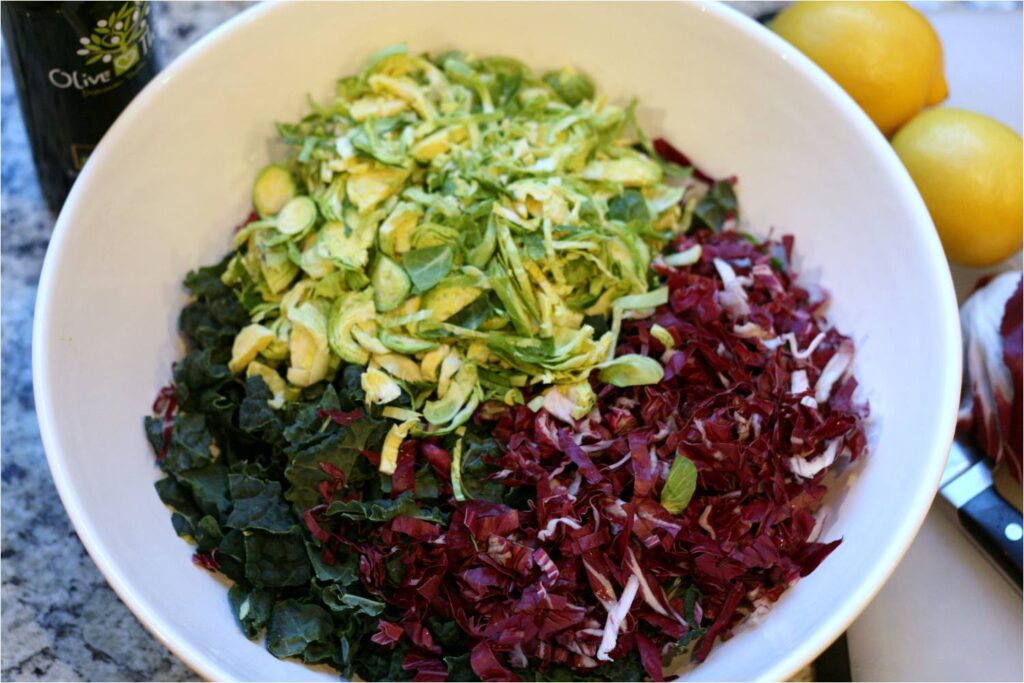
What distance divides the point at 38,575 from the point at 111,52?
73 cm

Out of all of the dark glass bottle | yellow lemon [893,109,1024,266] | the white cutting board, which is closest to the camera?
the dark glass bottle

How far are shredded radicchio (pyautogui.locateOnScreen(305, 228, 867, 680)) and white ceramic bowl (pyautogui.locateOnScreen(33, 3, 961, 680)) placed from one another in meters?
0.07

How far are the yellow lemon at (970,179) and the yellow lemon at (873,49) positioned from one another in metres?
0.07

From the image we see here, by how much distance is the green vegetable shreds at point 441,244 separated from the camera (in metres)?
1.29

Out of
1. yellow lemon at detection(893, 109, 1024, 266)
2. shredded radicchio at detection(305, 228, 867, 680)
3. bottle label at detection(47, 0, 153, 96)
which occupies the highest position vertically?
bottle label at detection(47, 0, 153, 96)

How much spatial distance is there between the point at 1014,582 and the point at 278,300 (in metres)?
1.13

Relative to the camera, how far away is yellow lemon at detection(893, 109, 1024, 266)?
1514 millimetres

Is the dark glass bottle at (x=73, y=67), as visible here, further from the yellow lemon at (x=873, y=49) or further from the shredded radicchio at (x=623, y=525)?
the yellow lemon at (x=873, y=49)

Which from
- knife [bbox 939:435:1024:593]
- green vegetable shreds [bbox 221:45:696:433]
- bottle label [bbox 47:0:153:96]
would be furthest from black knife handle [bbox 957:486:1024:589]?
bottle label [bbox 47:0:153:96]

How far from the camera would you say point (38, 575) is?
4.46 ft

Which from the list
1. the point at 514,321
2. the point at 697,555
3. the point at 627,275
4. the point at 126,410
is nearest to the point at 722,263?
the point at 627,275

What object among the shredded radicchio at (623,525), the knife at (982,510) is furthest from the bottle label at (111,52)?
the knife at (982,510)

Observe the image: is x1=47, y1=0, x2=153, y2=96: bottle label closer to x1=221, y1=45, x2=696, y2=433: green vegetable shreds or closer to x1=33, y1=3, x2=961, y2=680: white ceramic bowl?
x1=33, y1=3, x2=961, y2=680: white ceramic bowl

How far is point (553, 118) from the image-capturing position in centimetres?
148
